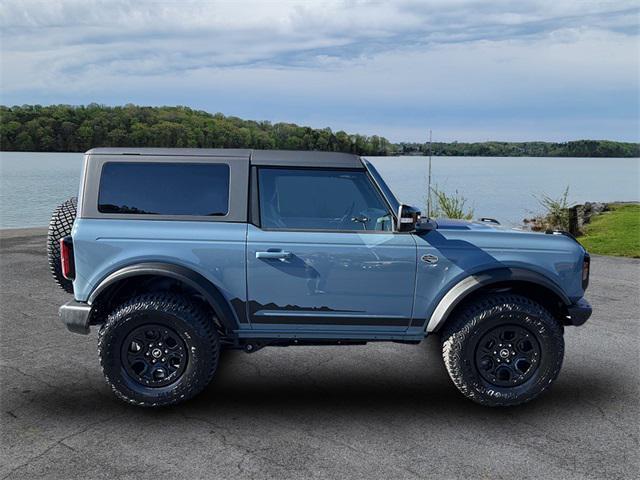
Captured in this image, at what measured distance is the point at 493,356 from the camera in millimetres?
4547

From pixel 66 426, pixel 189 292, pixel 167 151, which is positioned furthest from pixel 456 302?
pixel 66 426

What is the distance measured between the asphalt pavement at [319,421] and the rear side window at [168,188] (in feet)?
4.94

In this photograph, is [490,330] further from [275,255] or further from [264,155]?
[264,155]

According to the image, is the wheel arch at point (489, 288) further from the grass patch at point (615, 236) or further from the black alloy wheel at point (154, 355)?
the grass patch at point (615, 236)

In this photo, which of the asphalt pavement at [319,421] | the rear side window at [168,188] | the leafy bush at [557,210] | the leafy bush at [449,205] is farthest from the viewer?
the leafy bush at [557,210]

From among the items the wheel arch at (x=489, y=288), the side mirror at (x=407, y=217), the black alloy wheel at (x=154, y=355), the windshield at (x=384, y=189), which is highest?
the windshield at (x=384, y=189)

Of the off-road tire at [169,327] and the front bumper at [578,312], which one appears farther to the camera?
the front bumper at [578,312]

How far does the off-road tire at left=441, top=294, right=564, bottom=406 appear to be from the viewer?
444 cm

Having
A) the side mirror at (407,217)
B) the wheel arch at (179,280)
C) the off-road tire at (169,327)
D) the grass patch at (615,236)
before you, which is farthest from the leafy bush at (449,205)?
the off-road tire at (169,327)

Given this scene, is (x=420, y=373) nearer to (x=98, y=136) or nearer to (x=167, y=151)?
(x=167, y=151)

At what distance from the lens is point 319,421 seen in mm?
4172

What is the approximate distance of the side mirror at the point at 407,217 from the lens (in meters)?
4.30

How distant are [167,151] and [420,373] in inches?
114

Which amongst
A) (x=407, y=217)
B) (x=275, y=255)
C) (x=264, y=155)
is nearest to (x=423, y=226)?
(x=407, y=217)
